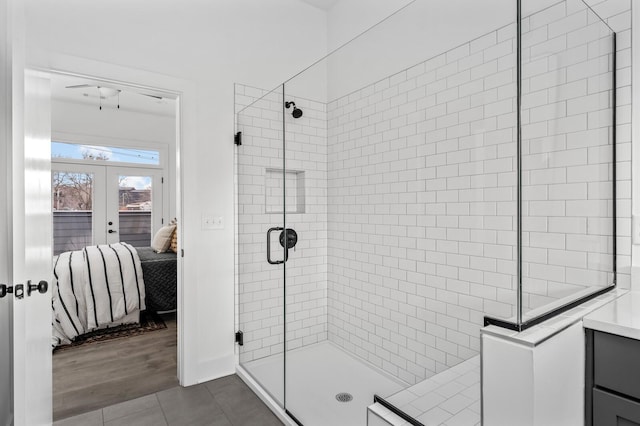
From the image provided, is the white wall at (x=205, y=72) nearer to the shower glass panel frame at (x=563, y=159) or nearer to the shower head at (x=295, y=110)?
the shower head at (x=295, y=110)

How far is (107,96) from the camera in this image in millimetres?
4848

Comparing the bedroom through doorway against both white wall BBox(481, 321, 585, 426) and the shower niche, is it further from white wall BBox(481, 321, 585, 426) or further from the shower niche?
white wall BBox(481, 321, 585, 426)

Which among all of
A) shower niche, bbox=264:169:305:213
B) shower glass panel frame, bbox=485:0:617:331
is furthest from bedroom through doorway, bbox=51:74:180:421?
shower glass panel frame, bbox=485:0:617:331

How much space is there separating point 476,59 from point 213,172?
1821mm

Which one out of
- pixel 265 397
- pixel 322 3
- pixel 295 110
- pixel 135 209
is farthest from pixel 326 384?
pixel 135 209

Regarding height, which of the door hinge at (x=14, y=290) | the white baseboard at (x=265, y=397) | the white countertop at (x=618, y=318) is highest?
the door hinge at (x=14, y=290)

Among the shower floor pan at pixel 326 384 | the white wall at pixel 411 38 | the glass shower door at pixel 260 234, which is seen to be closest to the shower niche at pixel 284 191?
the glass shower door at pixel 260 234

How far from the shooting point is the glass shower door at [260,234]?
2352 mm

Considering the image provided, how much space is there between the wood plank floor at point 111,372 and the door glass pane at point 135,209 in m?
3.08

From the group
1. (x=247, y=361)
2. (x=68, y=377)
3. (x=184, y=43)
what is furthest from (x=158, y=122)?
(x=247, y=361)

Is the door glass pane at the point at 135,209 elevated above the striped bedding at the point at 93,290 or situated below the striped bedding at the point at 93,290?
above

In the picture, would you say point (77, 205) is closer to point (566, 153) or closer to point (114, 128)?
point (114, 128)

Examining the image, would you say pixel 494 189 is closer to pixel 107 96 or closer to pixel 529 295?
pixel 529 295

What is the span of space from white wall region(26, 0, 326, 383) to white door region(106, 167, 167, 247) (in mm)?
4096
